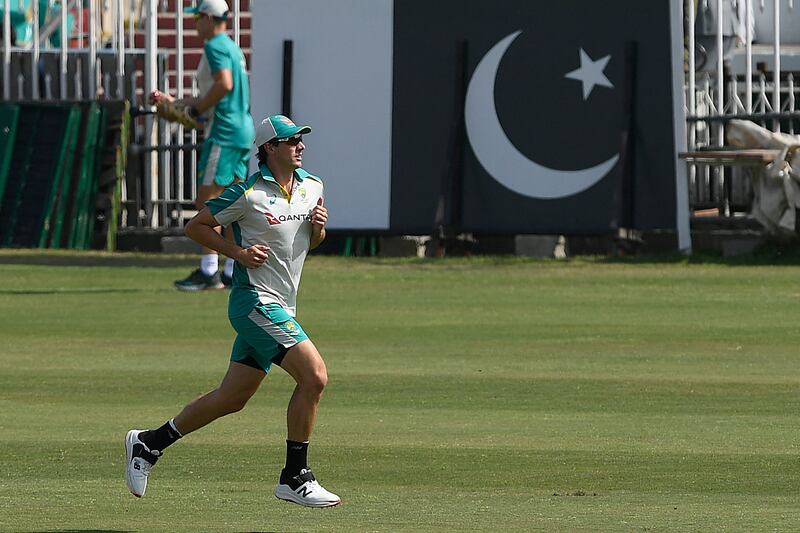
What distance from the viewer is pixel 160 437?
748 centimetres

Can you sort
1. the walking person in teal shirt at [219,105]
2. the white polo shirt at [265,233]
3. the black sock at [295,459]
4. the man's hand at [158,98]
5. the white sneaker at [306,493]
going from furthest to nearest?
1. the walking person in teal shirt at [219,105]
2. the man's hand at [158,98]
3. the white polo shirt at [265,233]
4. the black sock at [295,459]
5. the white sneaker at [306,493]

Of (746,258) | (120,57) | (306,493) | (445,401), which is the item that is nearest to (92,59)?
(120,57)

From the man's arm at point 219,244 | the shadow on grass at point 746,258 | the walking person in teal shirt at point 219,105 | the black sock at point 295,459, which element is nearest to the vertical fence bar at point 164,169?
the shadow on grass at point 746,258

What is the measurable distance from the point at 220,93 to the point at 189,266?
150 inches

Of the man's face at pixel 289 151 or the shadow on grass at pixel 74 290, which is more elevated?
the man's face at pixel 289 151

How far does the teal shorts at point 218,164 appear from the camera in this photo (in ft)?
49.4

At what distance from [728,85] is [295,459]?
1389cm

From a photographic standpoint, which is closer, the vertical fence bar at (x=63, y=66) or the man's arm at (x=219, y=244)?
the man's arm at (x=219, y=244)

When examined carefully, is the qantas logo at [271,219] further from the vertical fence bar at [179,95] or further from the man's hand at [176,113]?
the vertical fence bar at [179,95]

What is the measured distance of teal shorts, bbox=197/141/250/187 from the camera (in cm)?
1505

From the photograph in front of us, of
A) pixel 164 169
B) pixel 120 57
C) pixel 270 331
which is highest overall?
pixel 120 57

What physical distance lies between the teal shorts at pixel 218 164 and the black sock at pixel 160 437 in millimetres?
7638

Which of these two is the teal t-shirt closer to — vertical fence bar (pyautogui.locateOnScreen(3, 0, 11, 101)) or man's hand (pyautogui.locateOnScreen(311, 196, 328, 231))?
vertical fence bar (pyautogui.locateOnScreen(3, 0, 11, 101))

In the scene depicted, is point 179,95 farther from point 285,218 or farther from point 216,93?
point 285,218
